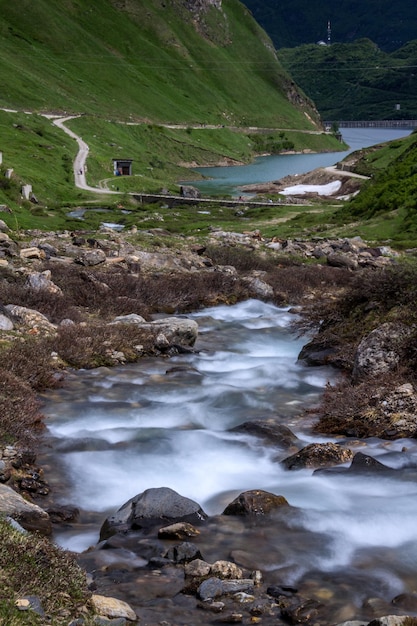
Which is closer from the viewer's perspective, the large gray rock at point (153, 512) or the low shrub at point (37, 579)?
the low shrub at point (37, 579)

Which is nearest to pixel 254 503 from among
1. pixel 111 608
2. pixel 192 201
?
pixel 111 608

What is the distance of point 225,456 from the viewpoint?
13773mm

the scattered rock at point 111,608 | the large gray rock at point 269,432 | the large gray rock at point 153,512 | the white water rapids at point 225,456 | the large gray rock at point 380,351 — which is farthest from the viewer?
the large gray rock at point 380,351

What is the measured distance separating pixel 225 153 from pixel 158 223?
119118 millimetres

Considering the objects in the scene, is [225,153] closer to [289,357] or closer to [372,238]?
[372,238]

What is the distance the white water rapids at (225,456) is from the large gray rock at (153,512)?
350 millimetres

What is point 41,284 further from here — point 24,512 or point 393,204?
point 393,204

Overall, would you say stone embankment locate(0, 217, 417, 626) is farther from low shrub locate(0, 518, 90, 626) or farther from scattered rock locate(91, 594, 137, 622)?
low shrub locate(0, 518, 90, 626)

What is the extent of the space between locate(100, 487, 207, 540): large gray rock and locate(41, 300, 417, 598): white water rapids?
35 cm

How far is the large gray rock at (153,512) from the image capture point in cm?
1055

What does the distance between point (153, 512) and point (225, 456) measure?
319 centimetres

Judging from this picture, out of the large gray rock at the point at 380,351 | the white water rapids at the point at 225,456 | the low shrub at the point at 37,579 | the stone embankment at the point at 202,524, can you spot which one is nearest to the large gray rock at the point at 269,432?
the stone embankment at the point at 202,524

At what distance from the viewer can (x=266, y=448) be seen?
13859 mm

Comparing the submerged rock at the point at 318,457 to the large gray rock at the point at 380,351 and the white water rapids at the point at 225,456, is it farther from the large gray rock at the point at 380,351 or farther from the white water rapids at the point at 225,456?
the large gray rock at the point at 380,351
